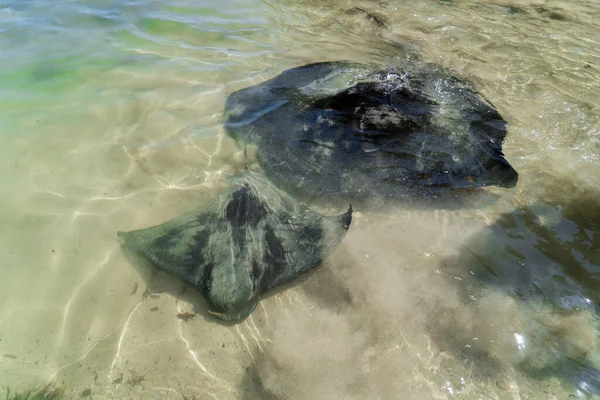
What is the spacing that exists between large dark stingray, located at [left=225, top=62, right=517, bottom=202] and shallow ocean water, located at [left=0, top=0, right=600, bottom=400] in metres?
0.36

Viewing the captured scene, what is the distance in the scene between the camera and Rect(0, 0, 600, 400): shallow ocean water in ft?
9.75

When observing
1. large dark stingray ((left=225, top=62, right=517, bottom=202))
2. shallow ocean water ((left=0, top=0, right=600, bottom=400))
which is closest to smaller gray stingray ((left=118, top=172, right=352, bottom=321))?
shallow ocean water ((left=0, top=0, right=600, bottom=400))

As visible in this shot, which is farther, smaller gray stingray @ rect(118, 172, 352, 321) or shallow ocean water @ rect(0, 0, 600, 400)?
smaller gray stingray @ rect(118, 172, 352, 321)

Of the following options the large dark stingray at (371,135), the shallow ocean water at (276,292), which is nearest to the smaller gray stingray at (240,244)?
the shallow ocean water at (276,292)

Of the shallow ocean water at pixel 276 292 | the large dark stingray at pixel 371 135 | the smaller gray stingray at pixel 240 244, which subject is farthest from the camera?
the large dark stingray at pixel 371 135

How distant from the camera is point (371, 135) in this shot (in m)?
4.84

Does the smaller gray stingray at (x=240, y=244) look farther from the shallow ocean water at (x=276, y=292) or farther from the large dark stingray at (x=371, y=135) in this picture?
the large dark stingray at (x=371, y=135)

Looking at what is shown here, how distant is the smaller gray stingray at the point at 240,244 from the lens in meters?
3.13

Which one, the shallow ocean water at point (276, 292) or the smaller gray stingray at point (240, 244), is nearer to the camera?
the shallow ocean water at point (276, 292)

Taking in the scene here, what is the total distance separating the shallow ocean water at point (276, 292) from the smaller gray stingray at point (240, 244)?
302mm

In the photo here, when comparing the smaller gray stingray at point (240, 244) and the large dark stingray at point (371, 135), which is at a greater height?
the large dark stingray at point (371, 135)

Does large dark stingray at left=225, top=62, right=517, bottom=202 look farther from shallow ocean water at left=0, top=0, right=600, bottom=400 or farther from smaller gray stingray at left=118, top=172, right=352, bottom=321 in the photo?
smaller gray stingray at left=118, top=172, right=352, bottom=321

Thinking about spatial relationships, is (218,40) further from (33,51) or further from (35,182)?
(35,182)

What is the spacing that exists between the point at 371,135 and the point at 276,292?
8.34 ft
